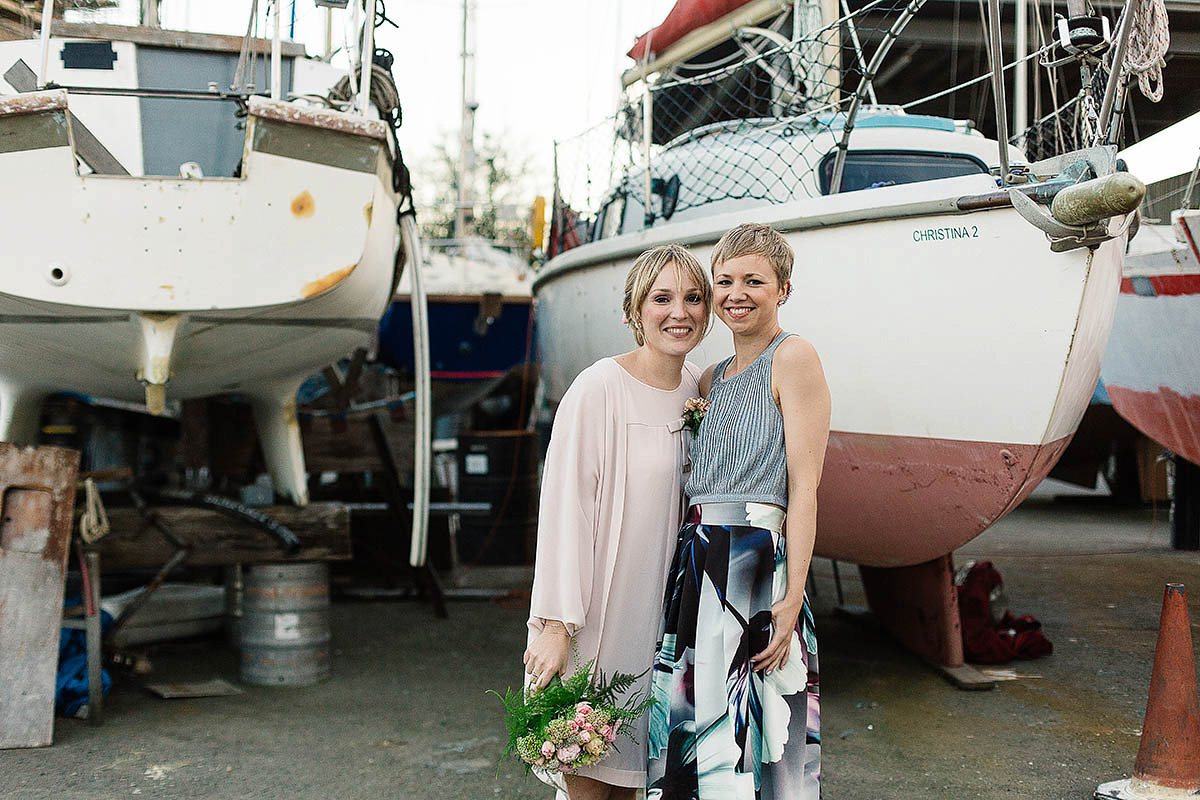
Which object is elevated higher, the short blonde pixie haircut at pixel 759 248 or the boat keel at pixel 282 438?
the short blonde pixie haircut at pixel 759 248

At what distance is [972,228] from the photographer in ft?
10.5

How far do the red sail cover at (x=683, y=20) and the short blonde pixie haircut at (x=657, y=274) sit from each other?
317 centimetres

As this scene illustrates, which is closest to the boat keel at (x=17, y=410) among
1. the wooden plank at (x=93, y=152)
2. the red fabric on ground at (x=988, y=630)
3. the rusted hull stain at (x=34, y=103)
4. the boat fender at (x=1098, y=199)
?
the wooden plank at (x=93, y=152)

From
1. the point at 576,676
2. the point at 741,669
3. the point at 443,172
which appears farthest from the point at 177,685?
the point at 443,172

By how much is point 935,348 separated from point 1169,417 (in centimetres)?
384

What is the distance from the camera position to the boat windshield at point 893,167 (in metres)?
4.27

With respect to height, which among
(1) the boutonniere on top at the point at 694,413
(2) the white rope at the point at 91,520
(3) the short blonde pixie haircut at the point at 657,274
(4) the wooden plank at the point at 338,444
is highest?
(3) the short blonde pixie haircut at the point at 657,274

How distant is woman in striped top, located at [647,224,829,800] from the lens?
2006 mm

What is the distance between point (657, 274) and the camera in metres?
2.24

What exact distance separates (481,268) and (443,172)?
538 inches

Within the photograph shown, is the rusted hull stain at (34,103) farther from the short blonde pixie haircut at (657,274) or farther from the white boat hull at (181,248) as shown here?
the short blonde pixie haircut at (657,274)

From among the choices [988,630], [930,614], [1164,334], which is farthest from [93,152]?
[1164,334]

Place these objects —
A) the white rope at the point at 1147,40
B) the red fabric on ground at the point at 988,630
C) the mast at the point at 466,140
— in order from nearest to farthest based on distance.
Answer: the white rope at the point at 1147,40, the red fabric on ground at the point at 988,630, the mast at the point at 466,140

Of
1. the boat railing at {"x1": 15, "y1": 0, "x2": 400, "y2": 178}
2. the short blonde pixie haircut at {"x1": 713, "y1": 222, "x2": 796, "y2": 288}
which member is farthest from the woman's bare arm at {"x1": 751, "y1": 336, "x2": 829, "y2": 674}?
the boat railing at {"x1": 15, "y1": 0, "x2": 400, "y2": 178}
